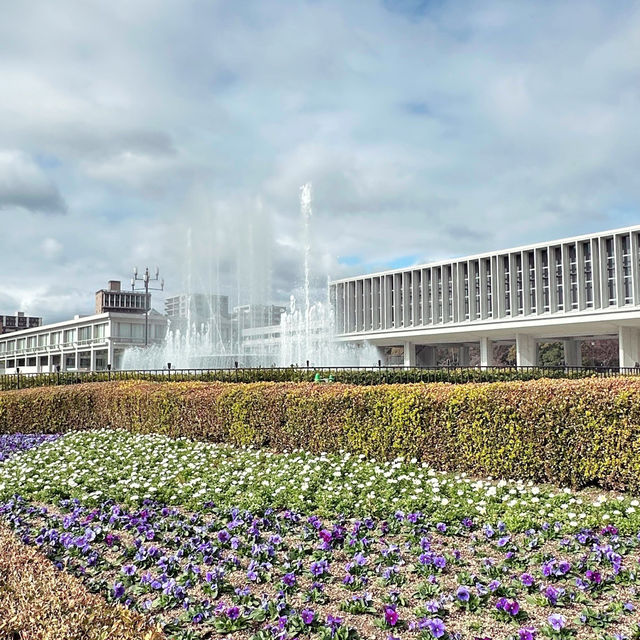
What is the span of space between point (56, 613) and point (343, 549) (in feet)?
7.88

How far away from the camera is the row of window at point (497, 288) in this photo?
42.0m

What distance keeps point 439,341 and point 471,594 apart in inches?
2189

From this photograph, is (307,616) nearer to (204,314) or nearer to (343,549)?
(343,549)

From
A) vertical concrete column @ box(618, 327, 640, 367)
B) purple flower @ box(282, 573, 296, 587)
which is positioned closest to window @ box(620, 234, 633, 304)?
vertical concrete column @ box(618, 327, 640, 367)

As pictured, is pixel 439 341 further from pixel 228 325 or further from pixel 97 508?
pixel 97 508

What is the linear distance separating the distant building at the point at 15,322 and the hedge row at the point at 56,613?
14404 centimetres

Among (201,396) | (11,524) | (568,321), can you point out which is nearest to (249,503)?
(11,524)

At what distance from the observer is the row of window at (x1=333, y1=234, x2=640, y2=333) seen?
42.0 metres

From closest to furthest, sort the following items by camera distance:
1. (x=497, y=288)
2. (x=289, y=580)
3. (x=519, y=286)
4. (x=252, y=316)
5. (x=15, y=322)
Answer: (x=289, y=580) → (x=252, y=316) → (x=519, y=286) → (x=497, y=288) → (x=15, y=322)

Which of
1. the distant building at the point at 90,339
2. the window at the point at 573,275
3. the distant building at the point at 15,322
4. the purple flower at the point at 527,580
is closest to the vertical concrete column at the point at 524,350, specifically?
the window at the point at 573,275

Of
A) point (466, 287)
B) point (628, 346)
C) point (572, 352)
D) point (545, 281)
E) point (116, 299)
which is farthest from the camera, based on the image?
point (116, 299)

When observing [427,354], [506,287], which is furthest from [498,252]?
[427,354]

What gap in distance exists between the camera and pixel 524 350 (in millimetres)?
48250

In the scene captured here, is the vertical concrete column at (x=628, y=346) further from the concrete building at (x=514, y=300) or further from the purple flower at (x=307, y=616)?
the purple flower at (x=307, y=616)
